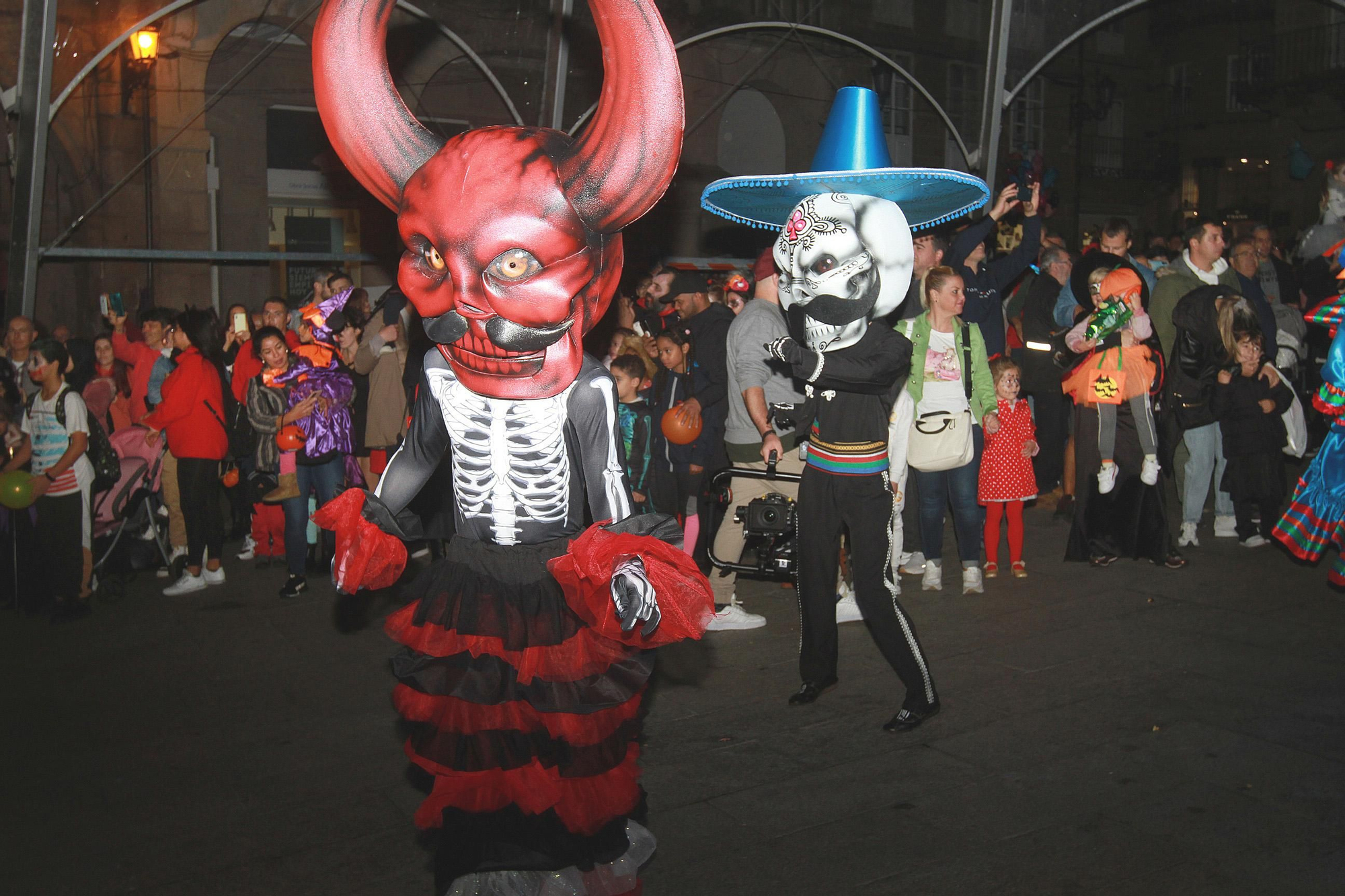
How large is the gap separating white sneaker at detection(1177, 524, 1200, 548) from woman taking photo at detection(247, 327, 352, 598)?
218 inches

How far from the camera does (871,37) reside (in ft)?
36.9

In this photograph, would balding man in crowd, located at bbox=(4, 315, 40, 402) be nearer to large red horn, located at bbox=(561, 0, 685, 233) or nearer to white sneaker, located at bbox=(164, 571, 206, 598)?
white sneaker, located at bbox=(164, 571, 206, 598)

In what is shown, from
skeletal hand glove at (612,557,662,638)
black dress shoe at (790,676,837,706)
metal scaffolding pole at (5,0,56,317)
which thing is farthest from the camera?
metal scaffolding pole at (5,0,56,317)

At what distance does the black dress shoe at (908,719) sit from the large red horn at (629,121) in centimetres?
258

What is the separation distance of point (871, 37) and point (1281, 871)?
30.2 ft

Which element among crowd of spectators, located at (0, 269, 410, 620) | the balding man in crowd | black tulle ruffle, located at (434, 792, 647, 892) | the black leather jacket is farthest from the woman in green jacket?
the balding man in crowd

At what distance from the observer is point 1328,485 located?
6551 millimetres

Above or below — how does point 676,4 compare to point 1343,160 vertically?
above

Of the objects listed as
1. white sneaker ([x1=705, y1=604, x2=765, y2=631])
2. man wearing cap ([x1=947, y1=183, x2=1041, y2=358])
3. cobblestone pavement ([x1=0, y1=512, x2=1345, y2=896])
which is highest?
man wearing cap ([x1=947, y1=183, x2=1041, y2=358])

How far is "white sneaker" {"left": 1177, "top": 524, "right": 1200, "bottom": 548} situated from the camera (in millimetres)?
7953

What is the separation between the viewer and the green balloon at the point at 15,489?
668 centimetres

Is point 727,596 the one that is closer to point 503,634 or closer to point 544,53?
point 503,634

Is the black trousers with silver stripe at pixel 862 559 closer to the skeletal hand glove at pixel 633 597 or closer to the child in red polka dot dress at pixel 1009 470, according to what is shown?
the skeletal hand glove at pixel 633 597

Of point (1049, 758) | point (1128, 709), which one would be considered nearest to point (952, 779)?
point (1049, 758)
